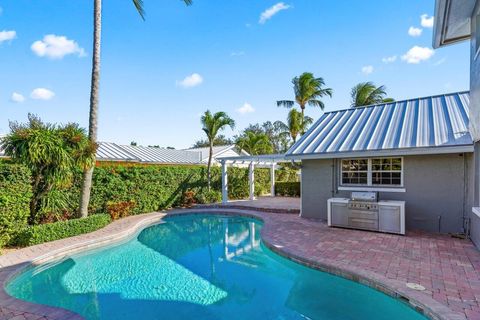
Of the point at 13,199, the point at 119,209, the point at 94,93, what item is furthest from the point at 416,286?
the point at 119,209

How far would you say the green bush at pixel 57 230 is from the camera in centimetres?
915

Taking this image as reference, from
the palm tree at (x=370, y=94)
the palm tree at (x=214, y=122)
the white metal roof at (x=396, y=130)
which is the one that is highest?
the palm tree at (x=370, y=94)

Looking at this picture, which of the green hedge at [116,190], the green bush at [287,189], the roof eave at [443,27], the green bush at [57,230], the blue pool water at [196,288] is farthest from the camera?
the green bush at [287,189]

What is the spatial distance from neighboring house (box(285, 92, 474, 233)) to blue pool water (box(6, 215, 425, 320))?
4.94 meters

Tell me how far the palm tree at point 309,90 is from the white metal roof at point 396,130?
9.95 meters

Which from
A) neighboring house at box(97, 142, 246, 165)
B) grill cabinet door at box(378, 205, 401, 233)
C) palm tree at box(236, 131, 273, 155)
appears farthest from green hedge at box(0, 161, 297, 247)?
grill cabinet door at box(378, 205, 401, 233)

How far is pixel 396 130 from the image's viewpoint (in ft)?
37.9

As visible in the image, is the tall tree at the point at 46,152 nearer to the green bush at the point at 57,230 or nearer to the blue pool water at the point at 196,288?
the green bush at the point at 57,230

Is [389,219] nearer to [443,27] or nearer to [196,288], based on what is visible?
[443,27]

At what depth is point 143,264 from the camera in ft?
27.9

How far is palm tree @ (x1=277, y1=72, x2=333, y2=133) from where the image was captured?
81.2 ft

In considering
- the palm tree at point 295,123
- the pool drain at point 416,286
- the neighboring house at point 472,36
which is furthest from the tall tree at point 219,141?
the pool drain at point 416,286

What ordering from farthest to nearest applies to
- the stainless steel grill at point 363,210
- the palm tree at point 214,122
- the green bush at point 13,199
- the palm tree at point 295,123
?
the palm tree at point 295,123 → the palm tree at point 214,122 → the stainless steel grill at point 363,210 → the green bush at point 13,199

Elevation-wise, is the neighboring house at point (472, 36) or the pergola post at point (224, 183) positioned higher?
the neighboring house at point (472, 36)
